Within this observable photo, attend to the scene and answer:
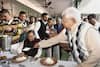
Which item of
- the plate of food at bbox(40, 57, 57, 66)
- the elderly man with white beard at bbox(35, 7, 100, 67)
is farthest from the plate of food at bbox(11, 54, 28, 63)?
the elderly man with white beard at bbox(35, 7, 100, 67)

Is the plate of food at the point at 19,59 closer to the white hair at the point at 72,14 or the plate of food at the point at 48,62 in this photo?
the plate of food at the point at 48,62

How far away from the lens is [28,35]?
218 centimetres

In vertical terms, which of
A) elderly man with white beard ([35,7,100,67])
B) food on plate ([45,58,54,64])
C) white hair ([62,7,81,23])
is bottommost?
food on plate ([45,58,54,64])

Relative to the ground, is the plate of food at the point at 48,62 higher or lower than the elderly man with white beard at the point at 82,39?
lower

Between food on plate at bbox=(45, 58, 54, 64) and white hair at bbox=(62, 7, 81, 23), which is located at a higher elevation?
white hair at bbox=(62, 7, 81, 23)

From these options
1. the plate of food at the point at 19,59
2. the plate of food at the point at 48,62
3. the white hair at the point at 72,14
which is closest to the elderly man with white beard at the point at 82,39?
the white hair at the point at 72,14

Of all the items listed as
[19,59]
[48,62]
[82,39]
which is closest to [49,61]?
[48,62]

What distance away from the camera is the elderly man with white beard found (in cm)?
111

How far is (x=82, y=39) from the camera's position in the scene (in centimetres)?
116

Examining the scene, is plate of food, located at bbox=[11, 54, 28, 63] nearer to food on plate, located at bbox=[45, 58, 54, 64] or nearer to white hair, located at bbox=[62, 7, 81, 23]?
food on plate, located at bbox=[45, 58, 54, 64]

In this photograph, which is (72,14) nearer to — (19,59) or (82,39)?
(82,39)

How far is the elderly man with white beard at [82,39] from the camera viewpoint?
3.65 ft

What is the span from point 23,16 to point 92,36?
1.48 meters

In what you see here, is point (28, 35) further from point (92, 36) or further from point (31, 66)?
point (92, 36)
